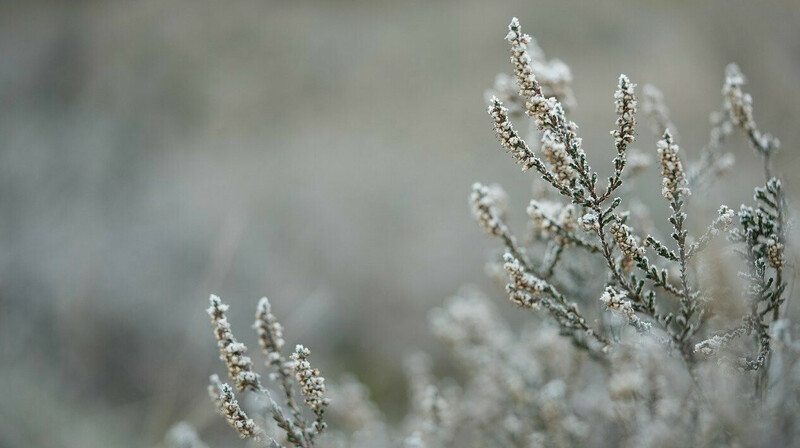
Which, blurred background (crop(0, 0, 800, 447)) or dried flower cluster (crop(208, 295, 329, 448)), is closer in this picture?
dried flower cluster (crop(208, 295, 329, 448))

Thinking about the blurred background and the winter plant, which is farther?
the blurred background

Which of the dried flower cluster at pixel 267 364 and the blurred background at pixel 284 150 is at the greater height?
the blurred background at pixel 284 150

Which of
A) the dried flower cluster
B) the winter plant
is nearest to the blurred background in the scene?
the winter plant

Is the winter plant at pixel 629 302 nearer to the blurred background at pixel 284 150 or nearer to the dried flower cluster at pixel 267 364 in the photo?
the dried flower cluster at pixel 267 364

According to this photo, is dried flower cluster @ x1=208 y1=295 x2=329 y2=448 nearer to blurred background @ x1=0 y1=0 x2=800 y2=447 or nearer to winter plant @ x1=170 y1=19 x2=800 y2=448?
winter plant @ x1=170 y1=19 x2=800 y2=448

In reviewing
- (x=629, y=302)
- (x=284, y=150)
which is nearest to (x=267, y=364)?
(x=629, y=302)

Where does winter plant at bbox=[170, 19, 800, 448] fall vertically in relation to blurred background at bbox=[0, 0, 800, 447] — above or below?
below

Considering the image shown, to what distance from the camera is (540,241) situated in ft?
4.91

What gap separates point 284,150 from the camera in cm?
370

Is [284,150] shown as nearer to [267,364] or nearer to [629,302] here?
[267,364]

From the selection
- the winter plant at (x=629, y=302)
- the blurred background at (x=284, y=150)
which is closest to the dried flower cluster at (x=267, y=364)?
the winter plant at (x=629, y=302)

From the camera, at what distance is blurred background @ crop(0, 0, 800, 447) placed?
314 cm

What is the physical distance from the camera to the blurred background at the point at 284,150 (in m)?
Answer: 3.14

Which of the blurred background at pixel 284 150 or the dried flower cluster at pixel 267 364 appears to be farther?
the blurred background at pixel 284 150
